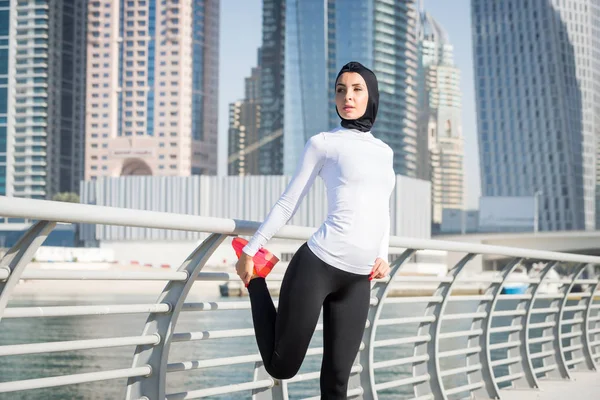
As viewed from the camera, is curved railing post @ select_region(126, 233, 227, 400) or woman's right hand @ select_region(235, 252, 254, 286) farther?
curved railing post @ select_region(126, 233, 227, 400)

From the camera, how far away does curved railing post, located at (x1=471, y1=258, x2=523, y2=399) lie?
6.41m

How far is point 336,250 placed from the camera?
3264 mm

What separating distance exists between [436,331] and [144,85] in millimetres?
144499

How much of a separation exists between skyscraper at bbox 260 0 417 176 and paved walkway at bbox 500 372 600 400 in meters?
111

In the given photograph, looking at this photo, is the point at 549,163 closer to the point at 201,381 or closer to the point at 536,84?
the point at 536,84

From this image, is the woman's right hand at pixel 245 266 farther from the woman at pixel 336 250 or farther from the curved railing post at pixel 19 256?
the curved railing post at pixel 19 256

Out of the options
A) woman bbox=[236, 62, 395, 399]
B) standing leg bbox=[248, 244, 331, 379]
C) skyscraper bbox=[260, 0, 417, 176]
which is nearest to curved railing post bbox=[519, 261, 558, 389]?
woman bbox=[236, 62, 395, 399]

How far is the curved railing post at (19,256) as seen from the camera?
2.71 meters

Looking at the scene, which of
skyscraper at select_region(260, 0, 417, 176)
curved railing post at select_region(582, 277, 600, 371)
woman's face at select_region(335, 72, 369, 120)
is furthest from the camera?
skyscraper at select_region(260, 0, 417, 176)

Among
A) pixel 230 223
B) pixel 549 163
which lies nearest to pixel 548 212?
pixel 549 163

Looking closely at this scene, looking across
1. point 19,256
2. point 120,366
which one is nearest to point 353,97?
point 19,256

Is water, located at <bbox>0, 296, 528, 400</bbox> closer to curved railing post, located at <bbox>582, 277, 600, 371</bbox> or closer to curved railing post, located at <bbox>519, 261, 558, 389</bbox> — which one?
curved railing post, located at <bbox>582, 277, 600, 371</bbox>

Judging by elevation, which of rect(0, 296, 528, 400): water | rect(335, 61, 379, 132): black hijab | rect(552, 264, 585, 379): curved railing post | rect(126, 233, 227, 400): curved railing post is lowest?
rect(0, 296, 528, 400): water

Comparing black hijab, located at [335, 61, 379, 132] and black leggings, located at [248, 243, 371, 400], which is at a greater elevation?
black hijab, located at [335, 61, 379, 132]
